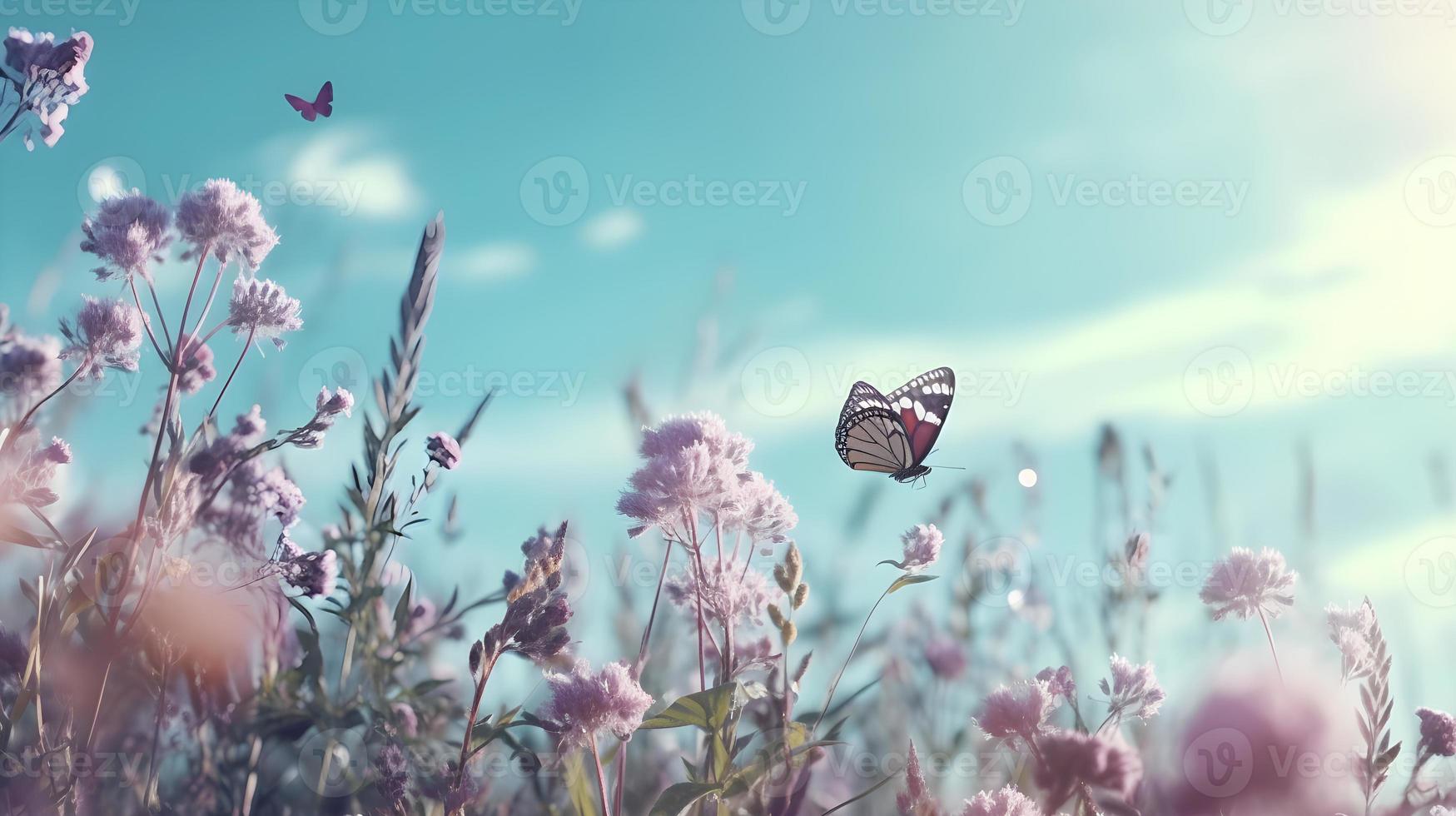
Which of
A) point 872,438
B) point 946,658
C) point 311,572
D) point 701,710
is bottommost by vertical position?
point 946,658

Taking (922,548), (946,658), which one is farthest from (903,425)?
(922,548)

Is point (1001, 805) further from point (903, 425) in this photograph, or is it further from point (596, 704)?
point (903, 425)

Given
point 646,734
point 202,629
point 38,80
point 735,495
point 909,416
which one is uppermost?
point 38,80

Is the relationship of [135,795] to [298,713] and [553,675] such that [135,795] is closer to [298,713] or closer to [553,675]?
[298,713]

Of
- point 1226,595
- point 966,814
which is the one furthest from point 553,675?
point 1226,595

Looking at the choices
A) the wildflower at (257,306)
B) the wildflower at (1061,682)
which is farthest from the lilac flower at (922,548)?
the wildflower at (257,306)

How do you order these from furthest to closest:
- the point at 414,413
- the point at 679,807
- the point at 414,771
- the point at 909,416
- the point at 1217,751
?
the point at 909,416 → the point at 414,413 → the point at 414,771 → the point at 679,807 → the point at 1217,751
